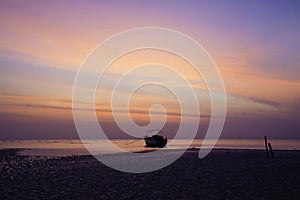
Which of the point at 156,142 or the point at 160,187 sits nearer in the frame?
the point at 160,187

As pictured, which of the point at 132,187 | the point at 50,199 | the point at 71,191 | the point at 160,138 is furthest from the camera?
the point at 160,138

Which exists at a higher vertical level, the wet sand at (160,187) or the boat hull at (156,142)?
the boat hull at (156,142)

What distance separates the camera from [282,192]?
20.1 meters

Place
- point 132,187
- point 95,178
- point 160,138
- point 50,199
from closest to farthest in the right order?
point 50,199 → point 132,187 → point 95,178 → point 160,138

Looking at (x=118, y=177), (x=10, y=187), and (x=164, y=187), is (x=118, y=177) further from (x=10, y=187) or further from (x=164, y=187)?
(x=10, y=187)

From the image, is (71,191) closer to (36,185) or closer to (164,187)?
(36,185)

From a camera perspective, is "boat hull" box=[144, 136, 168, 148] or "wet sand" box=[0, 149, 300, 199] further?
"boat hull" box=[144, 136, 168, 148]

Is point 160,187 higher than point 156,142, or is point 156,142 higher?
point 156,142

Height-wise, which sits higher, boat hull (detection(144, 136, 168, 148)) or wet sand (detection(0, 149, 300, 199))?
boat hull (detection(144, 136, 168, 148))

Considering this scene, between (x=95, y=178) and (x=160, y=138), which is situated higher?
(x=160, y=138)

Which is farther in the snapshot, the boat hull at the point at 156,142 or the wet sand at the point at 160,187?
the boat hull at the point at 156,142

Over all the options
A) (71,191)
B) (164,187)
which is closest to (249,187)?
(164,187)

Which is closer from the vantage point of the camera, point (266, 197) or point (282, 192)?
point (266, 197)

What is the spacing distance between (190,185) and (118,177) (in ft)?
21.2
